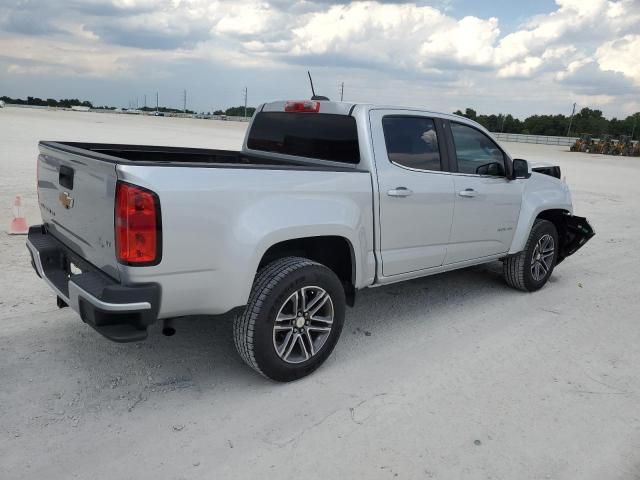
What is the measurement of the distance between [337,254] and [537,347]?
1792mm

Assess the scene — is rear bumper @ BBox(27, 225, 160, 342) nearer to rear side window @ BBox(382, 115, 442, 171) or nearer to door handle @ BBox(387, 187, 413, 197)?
door handle @ BBox(387, 187, 413, 197)

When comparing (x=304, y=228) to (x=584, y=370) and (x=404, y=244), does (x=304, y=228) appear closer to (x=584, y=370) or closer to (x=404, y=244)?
(x=404, y=244)

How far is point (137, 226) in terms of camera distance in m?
2.80

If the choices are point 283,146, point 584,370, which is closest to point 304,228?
point 283,146

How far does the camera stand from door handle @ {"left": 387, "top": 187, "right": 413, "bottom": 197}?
402 centimetres

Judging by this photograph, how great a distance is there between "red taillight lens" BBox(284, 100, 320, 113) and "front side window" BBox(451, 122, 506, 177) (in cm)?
125

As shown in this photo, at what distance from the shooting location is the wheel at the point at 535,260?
561 cm

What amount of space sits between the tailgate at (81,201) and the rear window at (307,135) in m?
1.77

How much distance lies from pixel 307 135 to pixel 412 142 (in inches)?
33.6

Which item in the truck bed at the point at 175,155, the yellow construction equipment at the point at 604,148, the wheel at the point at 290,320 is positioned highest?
the yellow construction equipment at the point at 604,148

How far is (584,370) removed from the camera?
3.97 metres

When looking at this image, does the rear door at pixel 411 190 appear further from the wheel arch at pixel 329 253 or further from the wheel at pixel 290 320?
the wheel at pixel 290 320

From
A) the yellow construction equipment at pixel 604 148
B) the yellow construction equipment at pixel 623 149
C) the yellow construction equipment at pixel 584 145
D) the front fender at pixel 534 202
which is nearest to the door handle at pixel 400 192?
the front fender at pixel 534 202

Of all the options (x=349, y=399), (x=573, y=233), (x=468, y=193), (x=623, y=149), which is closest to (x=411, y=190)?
(x=468, y=193)
